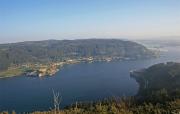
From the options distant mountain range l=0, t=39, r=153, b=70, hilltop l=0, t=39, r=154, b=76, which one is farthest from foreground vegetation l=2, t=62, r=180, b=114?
distant mountain range l=0, t=39, r=153, b=70

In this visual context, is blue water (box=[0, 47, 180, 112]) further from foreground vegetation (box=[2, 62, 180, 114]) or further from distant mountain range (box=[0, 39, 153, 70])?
distant mountain range (box=[0, 39, 153, 70])

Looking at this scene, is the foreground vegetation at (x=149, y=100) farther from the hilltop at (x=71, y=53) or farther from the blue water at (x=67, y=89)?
the hilltop at (x=71, y=53)

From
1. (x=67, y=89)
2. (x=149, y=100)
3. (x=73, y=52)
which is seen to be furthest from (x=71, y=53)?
(x=149, y=100)

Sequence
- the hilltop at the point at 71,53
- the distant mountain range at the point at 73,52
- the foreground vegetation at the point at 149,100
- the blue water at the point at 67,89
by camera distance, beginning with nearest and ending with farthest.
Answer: the foreground vegetation at the point at 149,100
the blue water at the point at 67,89
the hilltop at the point at 71,53
the distant mountain range at the point at 73,52

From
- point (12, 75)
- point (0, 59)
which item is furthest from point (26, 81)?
point (0, 59)

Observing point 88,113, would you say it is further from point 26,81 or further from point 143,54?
point 143,54

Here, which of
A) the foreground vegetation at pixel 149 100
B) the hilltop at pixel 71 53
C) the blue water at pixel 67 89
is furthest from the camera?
the hilltop at pixel 71 53

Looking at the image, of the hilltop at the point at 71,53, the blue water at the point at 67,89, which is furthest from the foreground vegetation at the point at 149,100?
the hilltop at the point at 71,53

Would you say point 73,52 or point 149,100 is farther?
point 73,52

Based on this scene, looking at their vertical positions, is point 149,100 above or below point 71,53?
above

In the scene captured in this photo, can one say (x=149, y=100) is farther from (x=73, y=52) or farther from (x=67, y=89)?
(x=73, y=52)

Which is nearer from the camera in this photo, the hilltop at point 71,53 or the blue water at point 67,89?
the blue water at point 67,89
